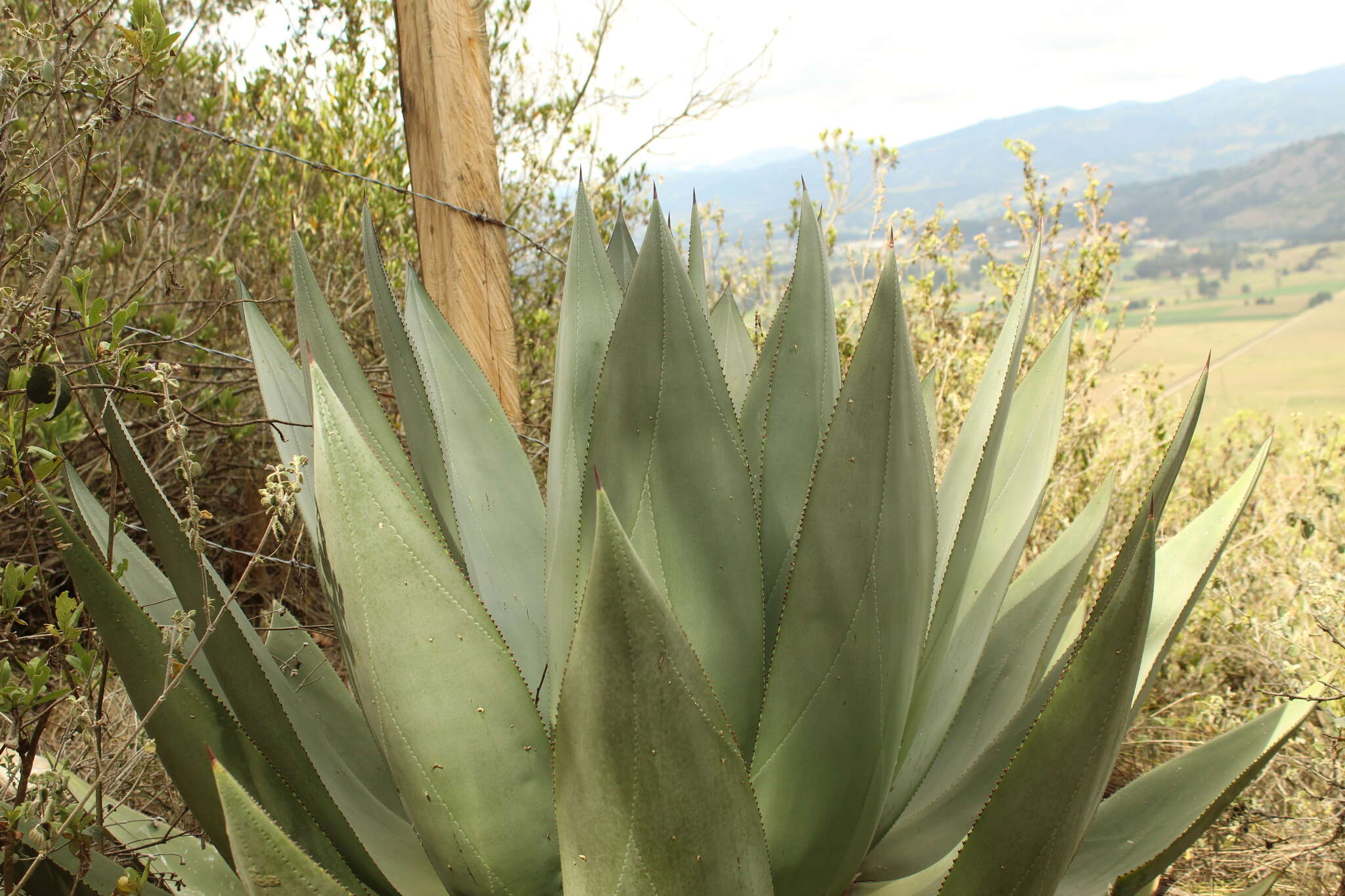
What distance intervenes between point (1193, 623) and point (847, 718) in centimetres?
299

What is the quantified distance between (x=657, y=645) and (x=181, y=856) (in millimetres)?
731

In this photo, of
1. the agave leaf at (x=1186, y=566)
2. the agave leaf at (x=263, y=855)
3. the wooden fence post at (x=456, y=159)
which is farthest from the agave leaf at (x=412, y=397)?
the agave leaf at (x=1186, y=566)

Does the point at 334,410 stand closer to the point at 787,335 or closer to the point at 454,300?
the point at 787,335

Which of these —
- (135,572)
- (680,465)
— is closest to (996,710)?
(680,465)

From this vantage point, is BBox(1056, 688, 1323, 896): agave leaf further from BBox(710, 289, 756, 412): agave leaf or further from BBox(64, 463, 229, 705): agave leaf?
BBox(64, 463, 229, 705): agave leaf

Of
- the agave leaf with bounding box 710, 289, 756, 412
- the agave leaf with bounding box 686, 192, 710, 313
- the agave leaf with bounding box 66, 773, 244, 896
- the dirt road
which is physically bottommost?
the dirt road

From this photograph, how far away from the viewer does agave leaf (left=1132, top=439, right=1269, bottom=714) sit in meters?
1.15

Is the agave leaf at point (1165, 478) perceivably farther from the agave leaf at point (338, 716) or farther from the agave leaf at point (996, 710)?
the agave leaf at point (338, 716)

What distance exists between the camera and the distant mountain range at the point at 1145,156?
159 ft

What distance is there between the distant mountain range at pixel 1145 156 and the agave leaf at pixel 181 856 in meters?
4.60

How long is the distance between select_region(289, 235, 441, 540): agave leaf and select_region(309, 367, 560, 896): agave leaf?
36 centimetres

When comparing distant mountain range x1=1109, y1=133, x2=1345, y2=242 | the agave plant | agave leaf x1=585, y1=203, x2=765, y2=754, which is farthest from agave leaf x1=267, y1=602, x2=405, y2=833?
distant mountain range x1=1109, y1=133, x2=1345, y2=242

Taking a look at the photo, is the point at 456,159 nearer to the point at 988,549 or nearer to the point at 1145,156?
A: the point at 988,549

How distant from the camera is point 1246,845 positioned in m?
2.33
